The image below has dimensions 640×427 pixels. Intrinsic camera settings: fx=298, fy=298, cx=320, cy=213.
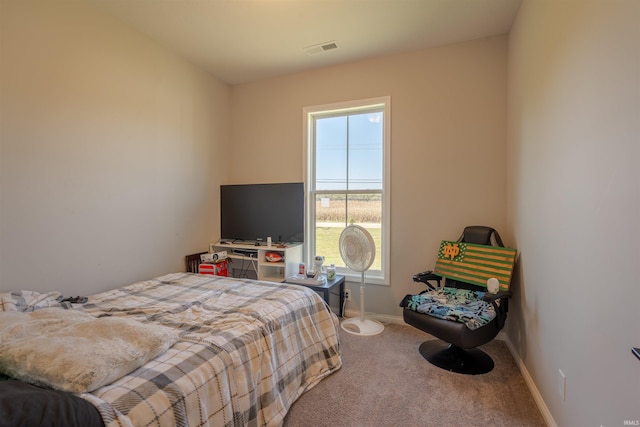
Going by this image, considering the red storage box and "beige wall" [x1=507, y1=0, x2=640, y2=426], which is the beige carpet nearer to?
"beige wall" [x1=507, y1=0, x2=640, y2=426]

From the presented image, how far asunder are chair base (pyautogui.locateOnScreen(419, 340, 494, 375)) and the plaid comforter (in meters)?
0.80

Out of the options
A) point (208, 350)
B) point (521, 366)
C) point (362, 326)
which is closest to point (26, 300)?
point (208, 350)

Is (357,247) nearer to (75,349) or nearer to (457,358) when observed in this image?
(457,358)

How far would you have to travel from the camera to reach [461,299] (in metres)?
2.42

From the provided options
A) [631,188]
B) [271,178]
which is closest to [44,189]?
[271,178]

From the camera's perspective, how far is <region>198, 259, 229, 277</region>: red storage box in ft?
10.5

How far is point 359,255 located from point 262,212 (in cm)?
133

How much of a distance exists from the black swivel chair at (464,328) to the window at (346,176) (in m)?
0.77

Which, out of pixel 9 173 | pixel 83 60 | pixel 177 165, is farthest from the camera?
pixel 177 165

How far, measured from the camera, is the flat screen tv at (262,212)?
345cm

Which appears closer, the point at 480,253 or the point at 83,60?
the point at 83,60

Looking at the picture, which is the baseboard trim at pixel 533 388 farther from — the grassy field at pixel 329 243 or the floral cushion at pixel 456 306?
the grassy field at pixel 329 243

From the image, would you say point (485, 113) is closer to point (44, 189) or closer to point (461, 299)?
point (461, 299)

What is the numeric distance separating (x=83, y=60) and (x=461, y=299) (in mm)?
3534
